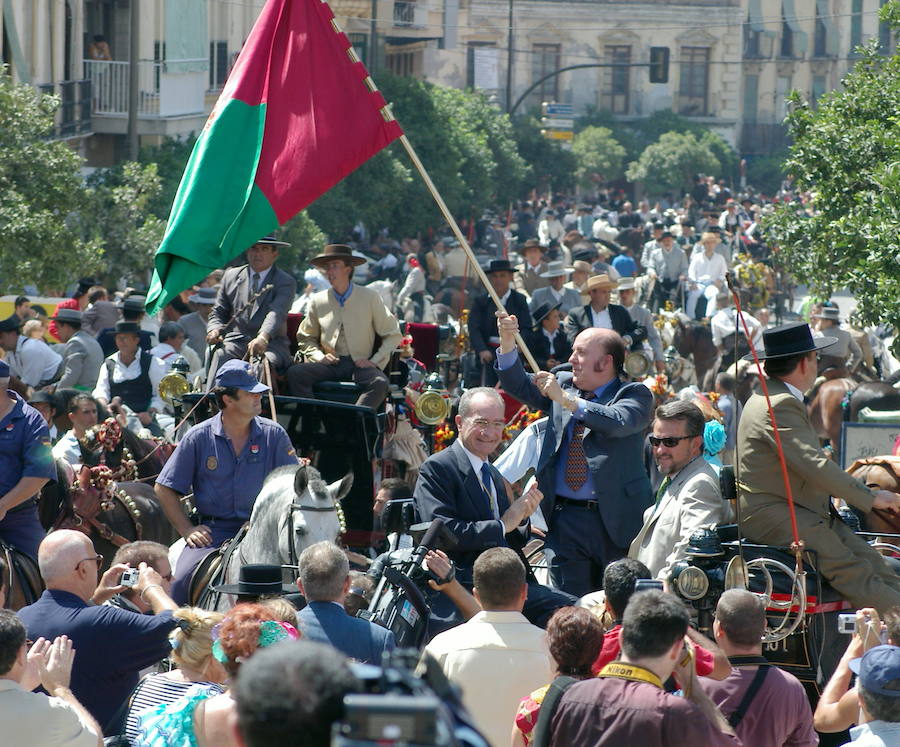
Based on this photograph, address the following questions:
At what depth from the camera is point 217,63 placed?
38938 millimetres

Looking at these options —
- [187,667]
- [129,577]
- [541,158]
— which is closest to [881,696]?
[187,667]

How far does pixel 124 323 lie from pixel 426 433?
3150 mm

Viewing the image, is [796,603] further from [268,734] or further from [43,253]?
[43,253]

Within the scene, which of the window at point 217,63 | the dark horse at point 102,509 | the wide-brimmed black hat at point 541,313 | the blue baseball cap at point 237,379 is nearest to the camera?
the blue baseball cap at point 237,379

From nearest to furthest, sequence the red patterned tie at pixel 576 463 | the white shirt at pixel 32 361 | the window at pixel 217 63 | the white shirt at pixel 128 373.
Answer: the red patterned tie at pixel 576 463 → the white shirt at pixel 128 373 → the white shirt at pixel 32 361 → the window at pixel 217 63

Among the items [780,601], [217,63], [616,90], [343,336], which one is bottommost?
[780,601]

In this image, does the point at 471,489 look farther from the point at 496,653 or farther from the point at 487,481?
the point at 496,653

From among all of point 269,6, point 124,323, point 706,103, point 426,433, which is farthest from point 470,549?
point 706,103

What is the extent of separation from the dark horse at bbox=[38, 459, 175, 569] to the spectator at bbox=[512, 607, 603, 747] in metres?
5.10

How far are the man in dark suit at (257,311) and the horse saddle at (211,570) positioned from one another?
3.09 m

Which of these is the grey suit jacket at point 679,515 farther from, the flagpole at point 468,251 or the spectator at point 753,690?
the spectator at point 753,690

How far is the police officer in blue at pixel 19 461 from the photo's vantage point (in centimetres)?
835

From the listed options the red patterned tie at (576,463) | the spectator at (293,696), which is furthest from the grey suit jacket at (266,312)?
the spectator at (293,696)

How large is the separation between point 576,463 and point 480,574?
7.58ft
